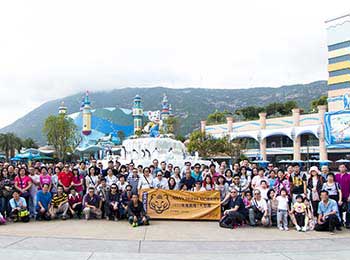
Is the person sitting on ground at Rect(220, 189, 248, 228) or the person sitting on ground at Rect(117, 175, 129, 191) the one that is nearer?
the person sitting on ground at Rect(220, 189, 248, 228)

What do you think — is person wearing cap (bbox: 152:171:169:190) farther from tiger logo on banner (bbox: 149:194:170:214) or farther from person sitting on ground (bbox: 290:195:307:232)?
person sitting on ground (bbox: 290:195:307:232)

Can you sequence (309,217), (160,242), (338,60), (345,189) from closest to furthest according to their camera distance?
(160,242)
(309,217)
(345,189)
(338,60)

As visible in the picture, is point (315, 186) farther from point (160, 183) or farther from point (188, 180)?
point (160, 183)


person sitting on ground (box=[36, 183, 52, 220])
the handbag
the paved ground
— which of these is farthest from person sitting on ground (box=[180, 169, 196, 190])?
the handbag

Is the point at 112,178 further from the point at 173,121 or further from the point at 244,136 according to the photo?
the point at 173,121

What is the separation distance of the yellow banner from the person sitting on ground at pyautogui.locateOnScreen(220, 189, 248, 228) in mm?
692

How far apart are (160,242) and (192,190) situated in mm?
3569

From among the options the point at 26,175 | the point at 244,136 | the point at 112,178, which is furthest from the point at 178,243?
the point at 244,136

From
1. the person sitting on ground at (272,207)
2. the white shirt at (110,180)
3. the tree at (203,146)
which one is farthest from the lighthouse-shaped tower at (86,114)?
the person sitting on ground at (272,207)

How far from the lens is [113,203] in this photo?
37.4 ft

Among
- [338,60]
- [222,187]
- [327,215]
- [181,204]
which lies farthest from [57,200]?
[338,60]

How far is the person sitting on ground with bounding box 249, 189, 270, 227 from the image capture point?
34.8 feet

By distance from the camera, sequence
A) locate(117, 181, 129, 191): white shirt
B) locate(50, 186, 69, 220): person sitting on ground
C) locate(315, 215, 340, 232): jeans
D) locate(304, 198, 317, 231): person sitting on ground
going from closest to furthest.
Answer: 1. locate(315, 215, 340, 232): jeans
2. locate(304, 198, 317, 231): person sitting on ground
3. locate(50, 186, 69, 220): person sitting on ground
4. locate(117, 181, 129, 191): white shirt

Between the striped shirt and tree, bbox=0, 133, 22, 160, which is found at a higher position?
tree, bbox=0, 133, 22, 160
